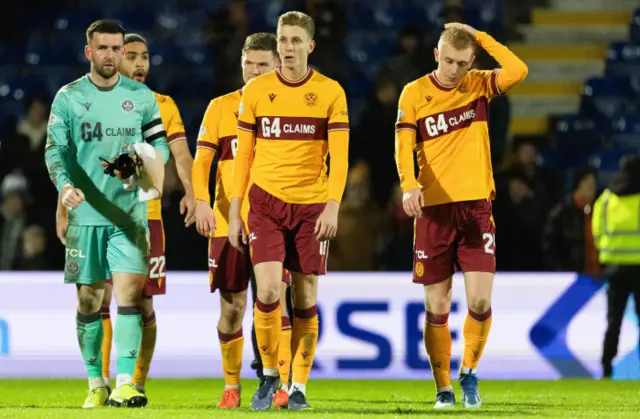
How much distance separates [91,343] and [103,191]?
2.83 feet

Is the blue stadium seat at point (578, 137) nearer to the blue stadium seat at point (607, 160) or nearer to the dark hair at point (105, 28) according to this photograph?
the blue stadium seat at point (607, 160)

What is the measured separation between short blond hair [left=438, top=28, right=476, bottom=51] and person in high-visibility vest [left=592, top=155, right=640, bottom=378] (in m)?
4.05

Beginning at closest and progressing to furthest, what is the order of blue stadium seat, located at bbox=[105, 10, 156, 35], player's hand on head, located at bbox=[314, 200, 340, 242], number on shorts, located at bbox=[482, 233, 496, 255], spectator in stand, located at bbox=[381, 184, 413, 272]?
1. player's hand on head, located at bbox=[314, 200, 340, 242]
2. number on shorts, located at bbox=[482, 233, 496, 255]
3. spectator in stand, located at bbox=[381, 184, 413, 272]
4. blue stadium seat, located at bbox=[105, 10, 156, 35]

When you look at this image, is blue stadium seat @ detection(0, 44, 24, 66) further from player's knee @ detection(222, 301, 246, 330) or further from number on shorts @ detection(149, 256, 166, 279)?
player's knee @ detection(222, 301, 246, 330)

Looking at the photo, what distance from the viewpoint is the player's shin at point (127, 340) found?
25.4 feet

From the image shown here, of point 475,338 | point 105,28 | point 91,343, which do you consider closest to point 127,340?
point 91,343

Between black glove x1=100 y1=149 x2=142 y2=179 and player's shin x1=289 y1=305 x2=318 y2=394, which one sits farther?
player's shin x1=289 y1=305 x2=318 y2=394

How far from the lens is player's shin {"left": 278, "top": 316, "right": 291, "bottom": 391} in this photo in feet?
26.5

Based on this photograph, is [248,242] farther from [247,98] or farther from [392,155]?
[392,155]

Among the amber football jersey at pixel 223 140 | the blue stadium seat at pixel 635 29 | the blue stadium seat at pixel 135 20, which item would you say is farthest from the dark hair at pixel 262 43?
the blue stadium seat at pixel 635 29

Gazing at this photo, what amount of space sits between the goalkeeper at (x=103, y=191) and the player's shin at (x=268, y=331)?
0.70m

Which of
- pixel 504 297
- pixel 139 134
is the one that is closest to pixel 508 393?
pixel 504 297

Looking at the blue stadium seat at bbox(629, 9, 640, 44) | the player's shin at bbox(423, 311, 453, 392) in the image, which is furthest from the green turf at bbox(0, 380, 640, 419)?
the blue stadium seat at bbox(629, 9, 640, 44)

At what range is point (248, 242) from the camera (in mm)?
8023
